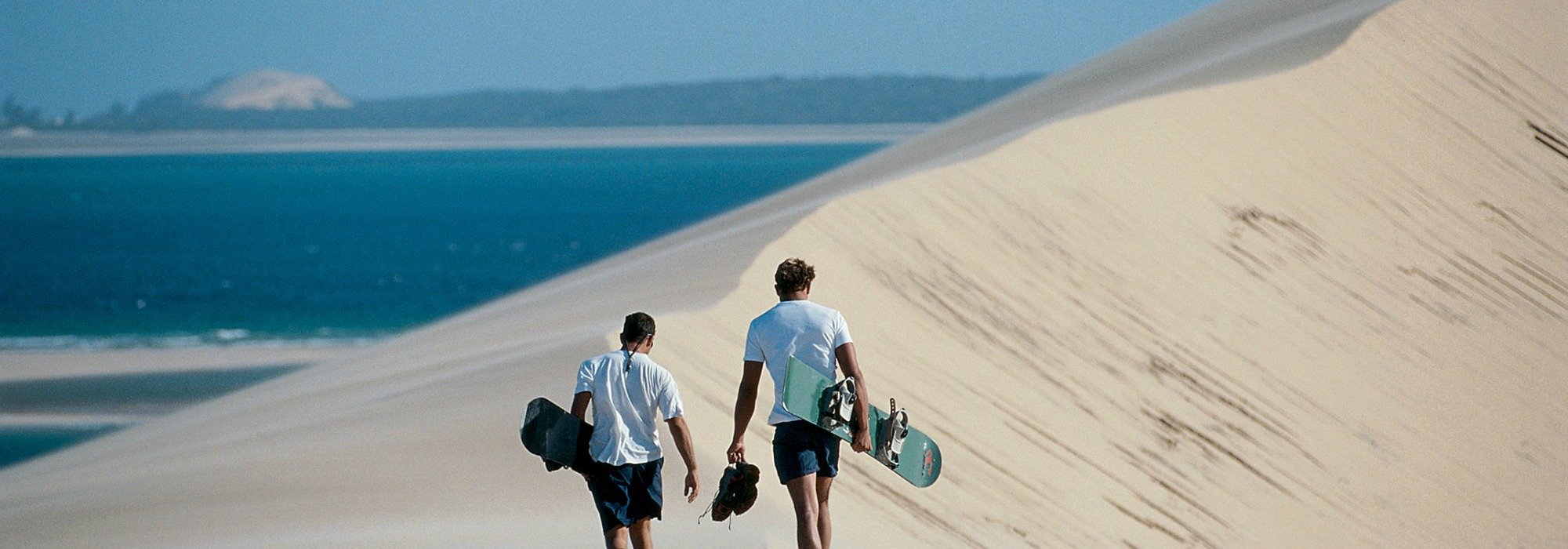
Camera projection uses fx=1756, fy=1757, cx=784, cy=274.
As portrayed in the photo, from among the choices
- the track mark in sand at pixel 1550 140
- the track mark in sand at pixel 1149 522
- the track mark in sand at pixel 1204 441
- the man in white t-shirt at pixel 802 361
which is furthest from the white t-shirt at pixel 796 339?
the track mark in sand at pixel 1550 140

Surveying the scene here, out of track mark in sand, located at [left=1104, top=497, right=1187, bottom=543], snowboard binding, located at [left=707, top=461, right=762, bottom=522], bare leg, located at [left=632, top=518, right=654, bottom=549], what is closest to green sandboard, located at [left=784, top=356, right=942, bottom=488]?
snowboard binding, located at [left=707, top=461, right=762, bottom=522]

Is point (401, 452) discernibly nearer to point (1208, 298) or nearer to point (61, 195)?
point (1208, 298)

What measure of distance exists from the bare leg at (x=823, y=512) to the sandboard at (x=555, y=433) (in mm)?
810

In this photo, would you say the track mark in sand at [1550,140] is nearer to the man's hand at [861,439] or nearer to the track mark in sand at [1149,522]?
the track mark in sand at [1149,522]

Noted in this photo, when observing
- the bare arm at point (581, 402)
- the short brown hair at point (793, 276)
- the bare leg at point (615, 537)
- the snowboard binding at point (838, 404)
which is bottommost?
the bare leg at point (615, 537)

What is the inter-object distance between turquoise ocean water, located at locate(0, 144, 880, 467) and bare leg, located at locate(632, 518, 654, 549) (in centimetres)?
1518

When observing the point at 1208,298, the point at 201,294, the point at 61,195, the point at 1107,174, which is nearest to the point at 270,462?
the point at 1208,298

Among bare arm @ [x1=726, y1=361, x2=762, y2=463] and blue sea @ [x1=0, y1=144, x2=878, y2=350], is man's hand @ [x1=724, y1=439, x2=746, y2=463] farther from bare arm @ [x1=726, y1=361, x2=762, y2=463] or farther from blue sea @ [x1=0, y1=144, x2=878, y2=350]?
blue sea @ [x1=0, y1=144, x2=878, y2=350]

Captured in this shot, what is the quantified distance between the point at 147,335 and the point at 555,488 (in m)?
30.8

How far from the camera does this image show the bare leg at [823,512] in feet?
18.7

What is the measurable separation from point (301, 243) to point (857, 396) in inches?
2999

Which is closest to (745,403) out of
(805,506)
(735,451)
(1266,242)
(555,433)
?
(735,451)

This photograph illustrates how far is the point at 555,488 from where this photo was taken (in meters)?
7.34

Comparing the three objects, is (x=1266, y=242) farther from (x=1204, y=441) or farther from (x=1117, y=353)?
(x=1204, y=441)
